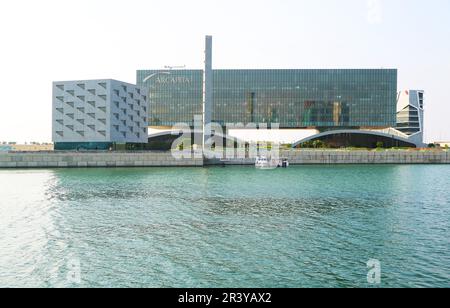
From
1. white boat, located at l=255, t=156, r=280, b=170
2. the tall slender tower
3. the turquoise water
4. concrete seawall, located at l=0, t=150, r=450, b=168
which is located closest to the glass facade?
the tall slender tower

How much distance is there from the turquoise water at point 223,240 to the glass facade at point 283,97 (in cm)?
14143

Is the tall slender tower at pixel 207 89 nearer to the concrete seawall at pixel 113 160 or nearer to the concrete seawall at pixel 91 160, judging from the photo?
the concrete seawall at pixel 113 160

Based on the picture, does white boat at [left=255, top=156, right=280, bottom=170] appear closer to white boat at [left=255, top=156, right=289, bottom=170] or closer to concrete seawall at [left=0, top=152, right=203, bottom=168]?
white boat at [left=255, top=156, right=289, bottom=170]

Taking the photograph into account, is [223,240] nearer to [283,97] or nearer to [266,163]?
[266,163]

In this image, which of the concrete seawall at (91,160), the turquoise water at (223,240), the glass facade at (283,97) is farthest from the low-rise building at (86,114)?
the turquoise water at (223,240)

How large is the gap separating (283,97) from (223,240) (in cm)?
16990

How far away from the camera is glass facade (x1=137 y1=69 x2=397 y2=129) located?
191m

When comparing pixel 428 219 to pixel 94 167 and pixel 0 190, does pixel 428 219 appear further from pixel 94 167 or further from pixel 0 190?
pixel 94 167

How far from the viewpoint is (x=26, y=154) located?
4363 inches

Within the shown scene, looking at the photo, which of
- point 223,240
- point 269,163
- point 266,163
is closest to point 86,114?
point 266,163

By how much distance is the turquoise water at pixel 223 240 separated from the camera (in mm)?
21547

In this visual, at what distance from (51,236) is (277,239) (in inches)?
700

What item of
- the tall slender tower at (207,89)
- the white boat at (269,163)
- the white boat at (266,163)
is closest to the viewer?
the white boat at (266,163)
